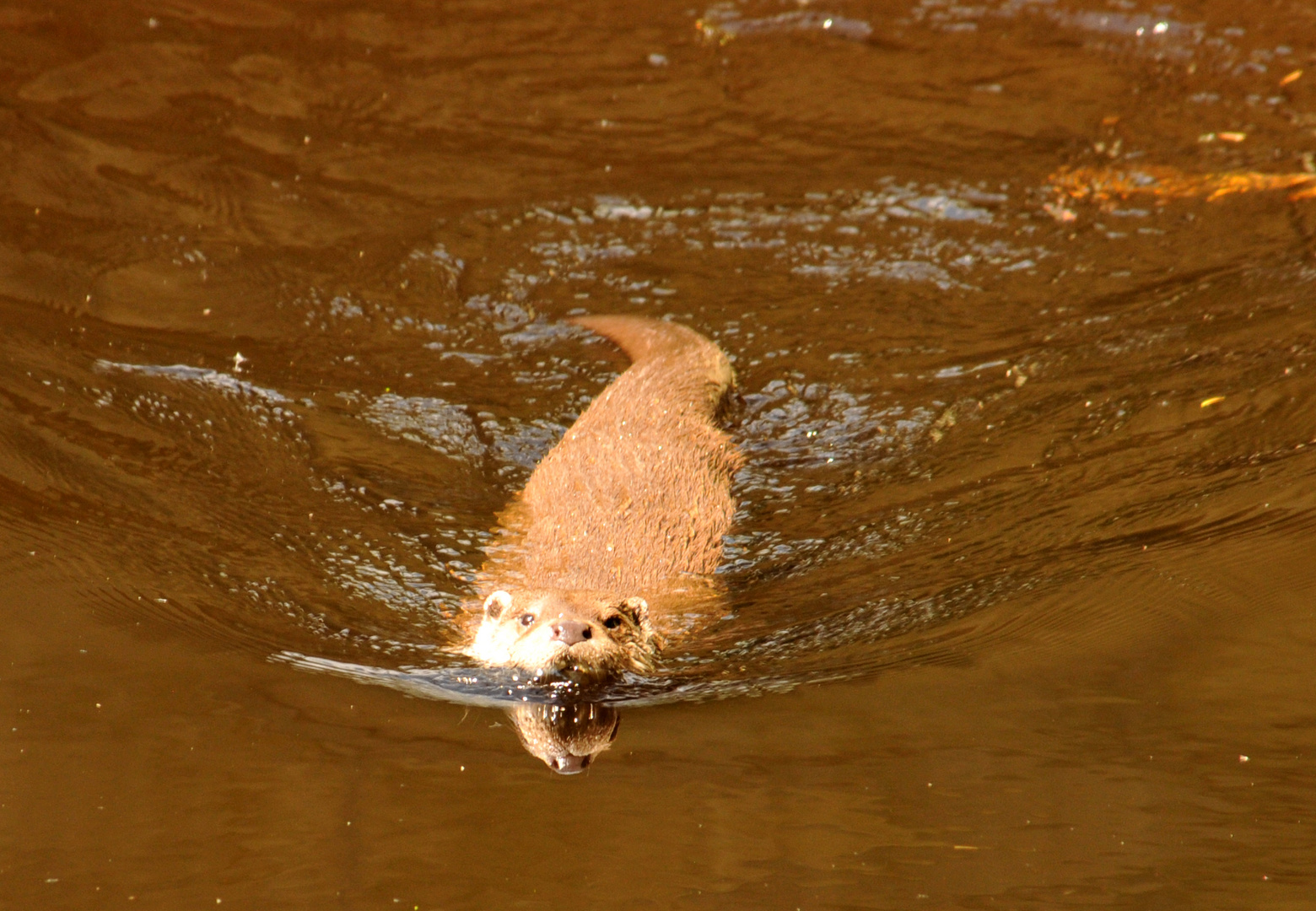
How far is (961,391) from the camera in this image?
405 cm

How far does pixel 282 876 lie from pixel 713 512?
1.55 m

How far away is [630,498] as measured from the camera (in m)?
3.43

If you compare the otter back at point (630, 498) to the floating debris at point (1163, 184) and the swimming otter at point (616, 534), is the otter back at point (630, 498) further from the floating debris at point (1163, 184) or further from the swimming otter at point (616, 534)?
the floating debris at point (1163, 184)

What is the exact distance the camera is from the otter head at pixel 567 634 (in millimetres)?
2840

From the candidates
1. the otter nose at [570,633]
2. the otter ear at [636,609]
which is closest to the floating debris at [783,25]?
the otter ear at [636,609]

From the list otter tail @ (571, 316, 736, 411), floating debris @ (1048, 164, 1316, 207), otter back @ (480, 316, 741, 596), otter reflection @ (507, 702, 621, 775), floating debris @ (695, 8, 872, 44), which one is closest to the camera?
otter reflection @ (507, 702, 621, 775)

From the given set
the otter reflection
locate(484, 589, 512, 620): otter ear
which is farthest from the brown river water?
locate(484, 589, 512, 620): otter ear

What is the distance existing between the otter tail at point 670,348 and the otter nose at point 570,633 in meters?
1.19

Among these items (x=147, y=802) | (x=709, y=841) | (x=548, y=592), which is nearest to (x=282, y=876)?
(x=147, y=802)

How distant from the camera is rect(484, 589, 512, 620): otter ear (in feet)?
10.1

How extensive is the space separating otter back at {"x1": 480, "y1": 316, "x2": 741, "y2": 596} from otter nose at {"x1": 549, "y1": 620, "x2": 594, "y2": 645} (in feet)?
0.91

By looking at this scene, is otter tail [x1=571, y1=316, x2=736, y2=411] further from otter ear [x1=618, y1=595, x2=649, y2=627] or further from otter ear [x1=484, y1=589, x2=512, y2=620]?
otter ear [x1=484, y1=589, x2=512, y2=620]

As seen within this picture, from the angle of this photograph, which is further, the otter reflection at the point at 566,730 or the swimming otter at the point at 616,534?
the swimming otter at the point at 616,534

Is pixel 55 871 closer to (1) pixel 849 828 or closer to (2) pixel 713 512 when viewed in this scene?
(1) pixel 849 828
